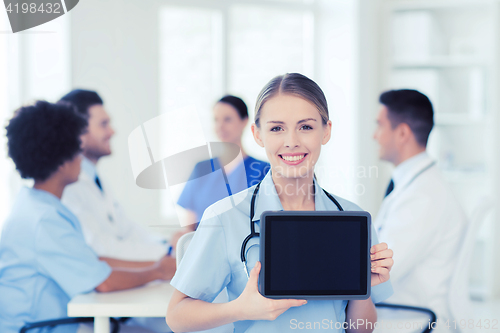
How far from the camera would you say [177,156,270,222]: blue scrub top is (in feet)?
2.72

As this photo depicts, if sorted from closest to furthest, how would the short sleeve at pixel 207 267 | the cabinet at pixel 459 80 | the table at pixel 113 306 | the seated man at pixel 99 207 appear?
the short sleeve at pixel 207 267, the table at pixel 113 306, the seated man at pixel 99 207, the cabinet at pixel 459 80

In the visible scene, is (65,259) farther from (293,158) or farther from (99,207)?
(293,158)

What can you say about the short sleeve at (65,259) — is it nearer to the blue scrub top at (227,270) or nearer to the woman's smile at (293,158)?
the blue scrub top at (227,270)

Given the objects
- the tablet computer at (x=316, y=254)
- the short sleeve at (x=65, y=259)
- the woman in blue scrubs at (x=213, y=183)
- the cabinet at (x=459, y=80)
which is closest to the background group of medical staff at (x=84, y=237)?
the short sleeve at (x=65, y=259)

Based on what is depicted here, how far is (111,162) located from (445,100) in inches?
86.6

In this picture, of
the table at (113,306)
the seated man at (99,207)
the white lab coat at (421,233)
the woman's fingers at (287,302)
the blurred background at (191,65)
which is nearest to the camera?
the woman's fingers at (287,302)

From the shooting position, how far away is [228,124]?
112 cm

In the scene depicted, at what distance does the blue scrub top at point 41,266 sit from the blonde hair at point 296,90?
0.68 meters

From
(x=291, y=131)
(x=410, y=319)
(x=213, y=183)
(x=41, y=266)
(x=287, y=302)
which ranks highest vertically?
(x=291, y=131)

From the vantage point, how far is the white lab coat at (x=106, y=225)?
1.43 metres

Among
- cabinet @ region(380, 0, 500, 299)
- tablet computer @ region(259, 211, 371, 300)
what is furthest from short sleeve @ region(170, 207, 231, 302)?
cabinet @ region(380, 0, 500, 299)

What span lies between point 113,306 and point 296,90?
72 cm

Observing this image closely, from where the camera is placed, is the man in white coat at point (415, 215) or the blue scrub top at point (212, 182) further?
the man in white coat at point (415, 215)

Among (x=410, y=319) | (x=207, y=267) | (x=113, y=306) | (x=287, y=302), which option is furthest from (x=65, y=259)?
(x=410, y=319)
